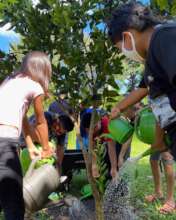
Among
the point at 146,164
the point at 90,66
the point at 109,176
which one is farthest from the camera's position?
the point at 146,164

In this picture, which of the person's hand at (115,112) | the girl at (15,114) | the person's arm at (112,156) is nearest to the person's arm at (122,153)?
the person's arm at (112,156)

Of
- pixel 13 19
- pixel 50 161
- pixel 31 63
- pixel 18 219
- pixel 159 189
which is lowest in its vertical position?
pixel 159 189

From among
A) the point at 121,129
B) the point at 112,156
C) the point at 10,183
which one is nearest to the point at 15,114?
the point at 10,183

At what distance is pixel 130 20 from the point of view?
2348 millimetres

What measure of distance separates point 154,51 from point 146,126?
66 centimetres

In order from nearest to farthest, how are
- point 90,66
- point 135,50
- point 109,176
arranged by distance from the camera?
point 135,50 → point 90,66 → point 109,176

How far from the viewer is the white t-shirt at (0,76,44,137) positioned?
3.10 metres

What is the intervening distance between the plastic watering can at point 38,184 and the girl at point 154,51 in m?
1.09

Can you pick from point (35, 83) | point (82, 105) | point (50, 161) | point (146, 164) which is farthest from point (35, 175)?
point (146, 164)

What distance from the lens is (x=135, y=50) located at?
2.36 meters

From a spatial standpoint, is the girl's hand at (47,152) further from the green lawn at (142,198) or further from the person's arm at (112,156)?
the person's arm at (112,156)

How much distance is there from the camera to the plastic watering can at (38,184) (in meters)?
3.32

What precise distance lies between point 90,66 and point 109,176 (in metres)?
1.59

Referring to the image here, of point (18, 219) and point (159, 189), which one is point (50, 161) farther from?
point (159, 189)
